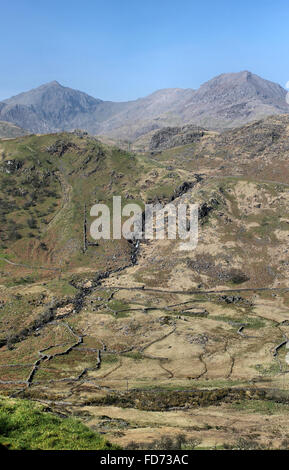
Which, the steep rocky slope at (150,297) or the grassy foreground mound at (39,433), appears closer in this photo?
the grassy foreground mound at (39,433)

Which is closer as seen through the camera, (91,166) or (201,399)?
(201,399)

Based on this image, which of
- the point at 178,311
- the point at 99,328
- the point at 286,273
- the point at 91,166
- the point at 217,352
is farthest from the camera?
the point at 91,166

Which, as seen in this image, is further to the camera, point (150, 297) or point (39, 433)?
point (150, 297)

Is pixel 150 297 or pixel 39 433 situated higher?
pixel 39 433

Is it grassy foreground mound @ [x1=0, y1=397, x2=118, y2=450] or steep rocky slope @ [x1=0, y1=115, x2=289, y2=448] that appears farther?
steep rocky slope @ [x1=0, y1=115, x2=289, y2=448]

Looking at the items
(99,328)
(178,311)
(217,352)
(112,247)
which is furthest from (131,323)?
(112,247)

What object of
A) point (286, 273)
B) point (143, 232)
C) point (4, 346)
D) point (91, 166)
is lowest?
point (4, 346)

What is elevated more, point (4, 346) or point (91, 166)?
point (91, 166)

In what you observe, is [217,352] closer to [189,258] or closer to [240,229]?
[189,258]
